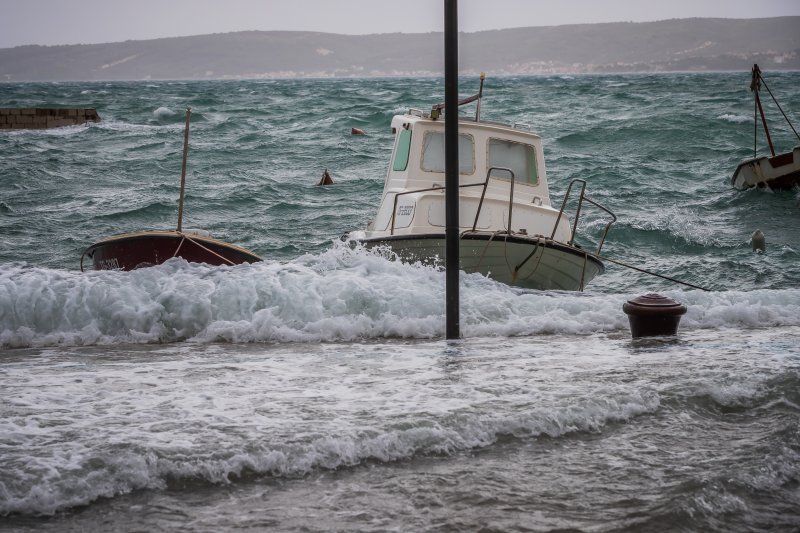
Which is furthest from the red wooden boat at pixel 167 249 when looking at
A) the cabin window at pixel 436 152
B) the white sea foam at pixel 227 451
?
the white sea foam at pixel 227 451

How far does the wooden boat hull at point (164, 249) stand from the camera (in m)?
12.4

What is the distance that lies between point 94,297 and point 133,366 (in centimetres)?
247

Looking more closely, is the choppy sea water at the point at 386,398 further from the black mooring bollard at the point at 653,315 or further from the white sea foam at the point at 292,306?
the black mooring bollard at the point at 653,315

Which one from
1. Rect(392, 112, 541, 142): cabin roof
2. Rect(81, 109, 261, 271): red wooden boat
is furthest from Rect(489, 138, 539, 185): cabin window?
Rect(81, 109, 261, 271): red wooden boat

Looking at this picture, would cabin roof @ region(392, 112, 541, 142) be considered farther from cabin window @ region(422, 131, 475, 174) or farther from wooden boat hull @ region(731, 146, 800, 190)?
wooden boat hull @ region(731, 146, 800, 190)

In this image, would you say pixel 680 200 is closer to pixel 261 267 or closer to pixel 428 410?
pixel 261 267

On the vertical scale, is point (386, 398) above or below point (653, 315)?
above

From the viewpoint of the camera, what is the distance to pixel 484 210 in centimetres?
1236

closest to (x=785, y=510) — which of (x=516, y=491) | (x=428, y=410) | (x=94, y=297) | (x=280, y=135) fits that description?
(x=516, y=491)

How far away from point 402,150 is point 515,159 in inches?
60.4

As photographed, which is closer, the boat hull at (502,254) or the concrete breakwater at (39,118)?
the boat hull at (502,254)

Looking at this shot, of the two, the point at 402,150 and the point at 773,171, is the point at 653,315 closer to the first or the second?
the point at 402,150

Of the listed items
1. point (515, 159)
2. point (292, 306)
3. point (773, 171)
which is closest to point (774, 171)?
point (773, 171)

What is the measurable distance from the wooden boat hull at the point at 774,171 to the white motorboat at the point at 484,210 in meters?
12.4
